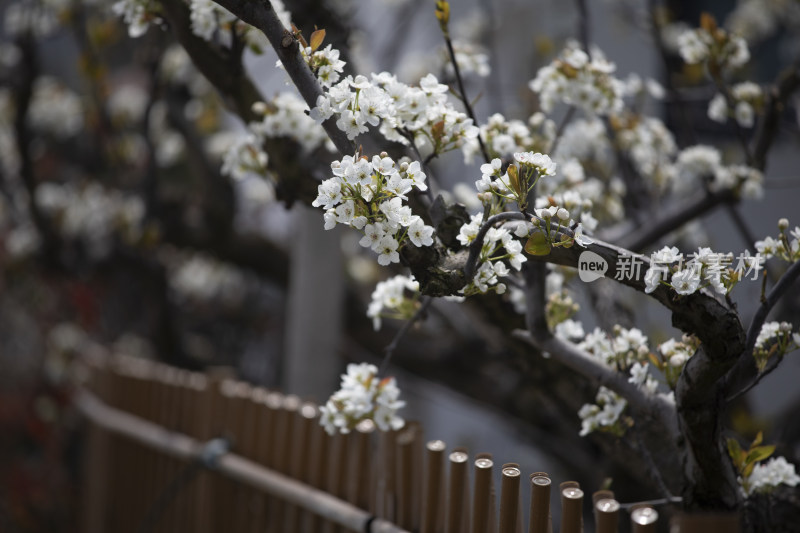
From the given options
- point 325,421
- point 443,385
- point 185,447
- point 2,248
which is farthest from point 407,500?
point 2,248

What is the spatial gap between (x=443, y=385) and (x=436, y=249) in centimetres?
256

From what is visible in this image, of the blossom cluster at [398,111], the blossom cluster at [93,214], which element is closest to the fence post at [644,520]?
the blossom cluster at [398,111]

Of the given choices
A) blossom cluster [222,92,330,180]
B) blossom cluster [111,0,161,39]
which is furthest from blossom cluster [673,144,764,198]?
blossom cluster [111,0,161,39]

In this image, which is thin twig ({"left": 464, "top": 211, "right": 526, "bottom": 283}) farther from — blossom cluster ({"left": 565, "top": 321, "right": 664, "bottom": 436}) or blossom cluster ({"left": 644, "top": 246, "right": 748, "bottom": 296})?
blossom cluster ({"left": 565, "top": 321, "right": 664, "bottom": 436})

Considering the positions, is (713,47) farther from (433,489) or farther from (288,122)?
(433,489)

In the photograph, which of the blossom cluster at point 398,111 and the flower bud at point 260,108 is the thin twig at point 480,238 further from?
the flower bud at point 260,108

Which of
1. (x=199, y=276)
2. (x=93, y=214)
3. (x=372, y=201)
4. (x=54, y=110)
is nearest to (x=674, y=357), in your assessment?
(x=372, y=201)

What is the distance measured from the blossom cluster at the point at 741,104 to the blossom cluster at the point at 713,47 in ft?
0.41

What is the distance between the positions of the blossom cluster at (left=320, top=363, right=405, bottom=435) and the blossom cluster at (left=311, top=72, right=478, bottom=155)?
1.72ft

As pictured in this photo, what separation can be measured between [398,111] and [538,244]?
1.37ft

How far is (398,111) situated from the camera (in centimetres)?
148

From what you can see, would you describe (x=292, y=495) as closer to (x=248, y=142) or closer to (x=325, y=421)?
(x=325, y=421)

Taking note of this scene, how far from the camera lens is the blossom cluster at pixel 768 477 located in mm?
1545

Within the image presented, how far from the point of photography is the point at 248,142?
2049mm
